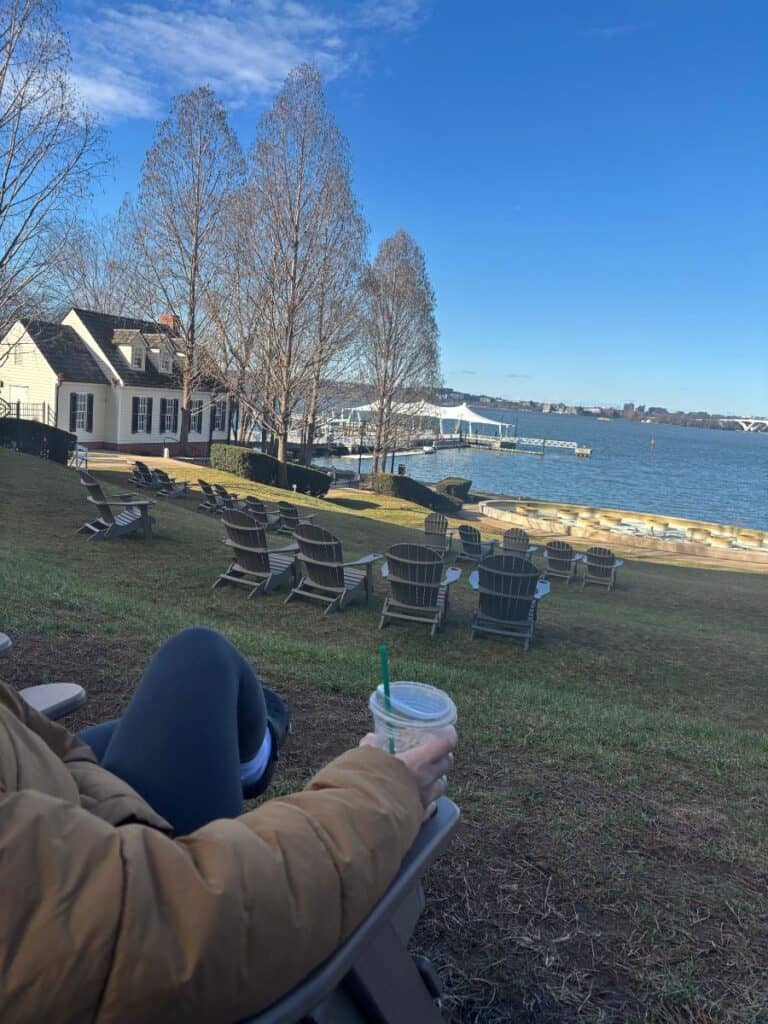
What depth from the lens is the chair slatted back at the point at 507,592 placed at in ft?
25.5

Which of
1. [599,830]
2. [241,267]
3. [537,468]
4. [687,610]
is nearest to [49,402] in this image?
[241,267]

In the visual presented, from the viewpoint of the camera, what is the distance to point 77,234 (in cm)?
1731

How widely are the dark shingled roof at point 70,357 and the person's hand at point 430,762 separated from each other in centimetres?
3439

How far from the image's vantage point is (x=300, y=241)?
2519 centimetres

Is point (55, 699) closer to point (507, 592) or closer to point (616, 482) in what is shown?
point (507, 592)

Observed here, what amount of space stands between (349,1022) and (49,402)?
35495 millimetres

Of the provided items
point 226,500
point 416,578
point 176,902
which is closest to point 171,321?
point 226,500

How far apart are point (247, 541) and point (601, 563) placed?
27.2 ft

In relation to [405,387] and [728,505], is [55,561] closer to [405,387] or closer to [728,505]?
[405,387]

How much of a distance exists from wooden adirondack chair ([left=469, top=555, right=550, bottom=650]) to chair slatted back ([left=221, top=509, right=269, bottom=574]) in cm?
259

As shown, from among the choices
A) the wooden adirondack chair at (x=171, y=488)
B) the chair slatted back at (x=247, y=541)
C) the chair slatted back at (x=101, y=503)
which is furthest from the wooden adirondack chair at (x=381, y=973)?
the wooden adirondack chair at (x=171, y=488)

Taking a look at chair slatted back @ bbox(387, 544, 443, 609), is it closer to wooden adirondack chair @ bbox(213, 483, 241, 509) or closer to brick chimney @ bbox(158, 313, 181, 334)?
wooden adirondack chair @ bbox(213, 483, 241, 509)

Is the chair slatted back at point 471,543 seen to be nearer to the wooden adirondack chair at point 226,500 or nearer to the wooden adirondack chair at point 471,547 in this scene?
the wooden adirondack chair at point 471,547

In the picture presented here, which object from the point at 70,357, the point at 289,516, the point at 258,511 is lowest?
the point at 289,516
